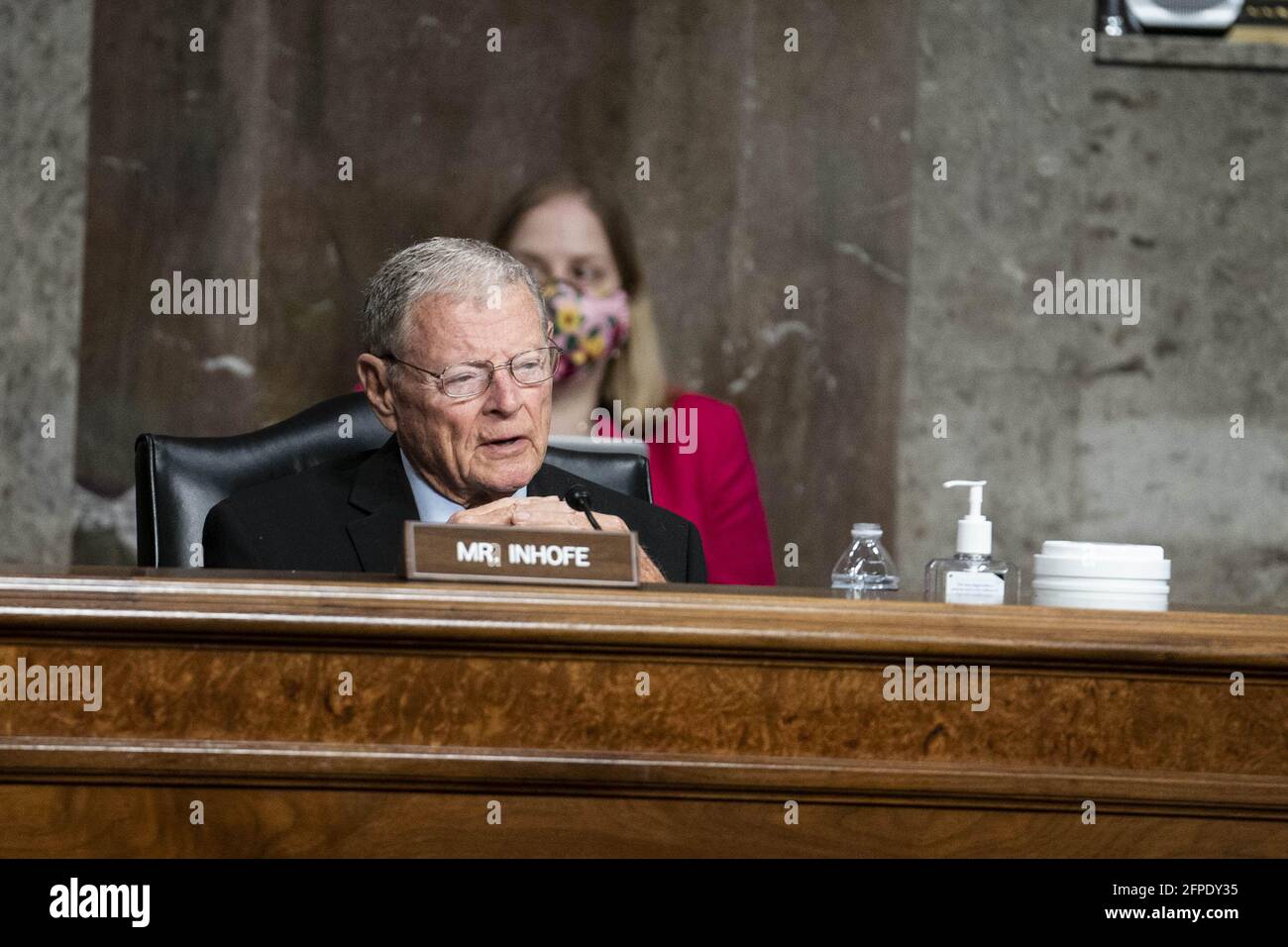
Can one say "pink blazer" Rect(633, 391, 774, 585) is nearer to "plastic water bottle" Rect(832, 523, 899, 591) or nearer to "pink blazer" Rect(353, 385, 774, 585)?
"pink blazer" Rect(353, 385, 774, 585)

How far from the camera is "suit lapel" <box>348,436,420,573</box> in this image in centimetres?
185

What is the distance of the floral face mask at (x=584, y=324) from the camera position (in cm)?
376

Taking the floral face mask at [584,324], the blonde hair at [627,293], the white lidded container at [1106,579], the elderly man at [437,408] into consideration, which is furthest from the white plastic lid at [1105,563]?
the blonde hair at [627,293]

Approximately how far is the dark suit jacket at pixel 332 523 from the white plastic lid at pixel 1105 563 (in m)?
0.77

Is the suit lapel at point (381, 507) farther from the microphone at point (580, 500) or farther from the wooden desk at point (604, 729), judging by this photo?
the wooden desk at point (604, 729)

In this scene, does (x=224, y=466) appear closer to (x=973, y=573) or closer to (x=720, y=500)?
(x=973, y=573)

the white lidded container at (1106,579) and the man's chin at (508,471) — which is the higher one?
the man's chin at (508,471)

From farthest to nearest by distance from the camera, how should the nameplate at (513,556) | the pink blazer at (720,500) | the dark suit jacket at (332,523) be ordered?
1. the pink blazer at (720,500)
2. the dark suit jacket at (332,523)
3. the nameplate at (513,556)

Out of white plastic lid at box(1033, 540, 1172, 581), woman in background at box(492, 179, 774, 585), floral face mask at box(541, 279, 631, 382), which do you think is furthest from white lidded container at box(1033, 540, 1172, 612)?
floral face mask at box(541, 279, 631, 382)

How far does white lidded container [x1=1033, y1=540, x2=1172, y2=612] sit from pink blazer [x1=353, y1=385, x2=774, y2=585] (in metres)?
1.85

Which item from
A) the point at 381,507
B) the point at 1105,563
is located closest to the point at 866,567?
the point at 1105,563

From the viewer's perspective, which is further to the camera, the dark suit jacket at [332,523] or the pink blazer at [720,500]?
the pink blazer at [720,500]

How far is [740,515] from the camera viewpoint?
3.37 meters

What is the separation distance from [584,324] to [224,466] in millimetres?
1867
